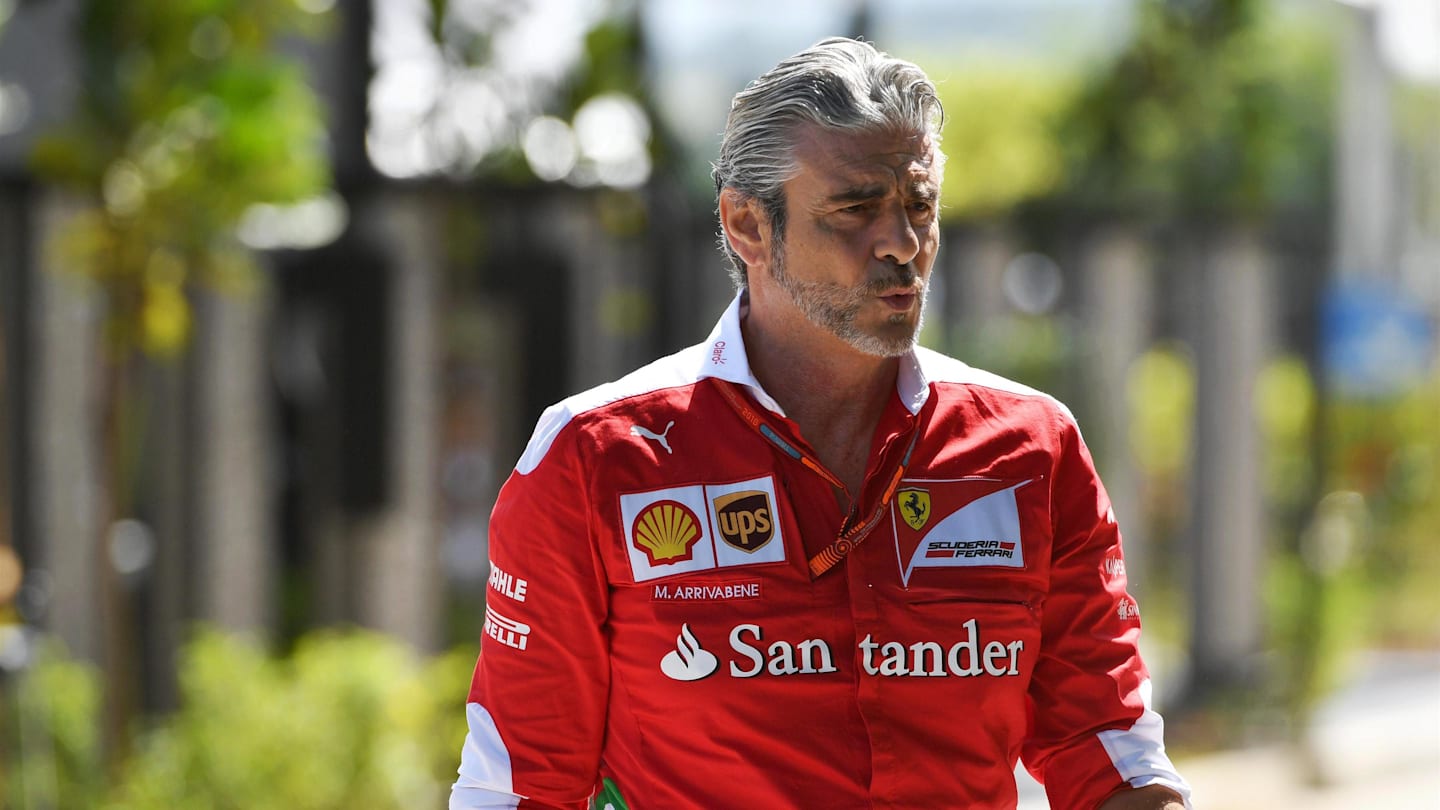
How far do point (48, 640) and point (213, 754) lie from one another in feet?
3.82

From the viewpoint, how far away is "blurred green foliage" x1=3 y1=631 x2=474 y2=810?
18.2ft

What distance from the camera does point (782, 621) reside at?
1.72 metres

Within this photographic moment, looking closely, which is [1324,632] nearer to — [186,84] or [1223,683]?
[1223,683]

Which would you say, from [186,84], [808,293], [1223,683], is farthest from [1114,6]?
[808,293]

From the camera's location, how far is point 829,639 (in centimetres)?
172

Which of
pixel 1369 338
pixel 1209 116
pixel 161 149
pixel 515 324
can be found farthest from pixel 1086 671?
pixel 1369 338

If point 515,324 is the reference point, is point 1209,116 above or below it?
above

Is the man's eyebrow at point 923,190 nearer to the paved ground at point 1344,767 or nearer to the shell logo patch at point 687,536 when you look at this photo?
the shell logo patch at point 687,536

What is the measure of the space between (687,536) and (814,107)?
17.4 inches

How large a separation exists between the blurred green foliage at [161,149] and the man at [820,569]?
4.25 m

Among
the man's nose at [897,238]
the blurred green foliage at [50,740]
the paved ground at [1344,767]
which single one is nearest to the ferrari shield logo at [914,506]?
the man's nose at [897,238]

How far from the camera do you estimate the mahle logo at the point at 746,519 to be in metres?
1.74

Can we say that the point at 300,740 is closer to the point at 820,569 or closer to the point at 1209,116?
the point at 820,569

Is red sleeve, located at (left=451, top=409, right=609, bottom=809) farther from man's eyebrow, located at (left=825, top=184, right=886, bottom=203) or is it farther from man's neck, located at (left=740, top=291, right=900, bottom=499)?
man's eyebrow, located at (left=825, top=184, right=886, bottom=203)
